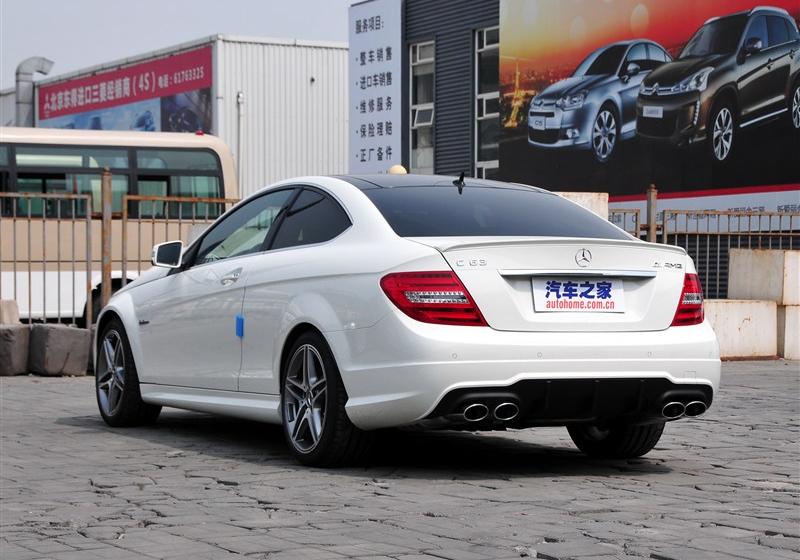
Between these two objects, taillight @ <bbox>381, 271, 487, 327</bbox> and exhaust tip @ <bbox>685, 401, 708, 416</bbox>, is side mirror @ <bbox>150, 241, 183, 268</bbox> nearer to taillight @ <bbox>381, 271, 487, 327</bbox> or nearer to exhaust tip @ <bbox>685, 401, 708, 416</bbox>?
taillight @ <bbox>381, 271, 487, 327</bbox>

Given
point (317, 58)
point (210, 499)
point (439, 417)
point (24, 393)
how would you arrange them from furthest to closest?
point (317, 58), point (24, 393), point (439, 417), point (210, 499)

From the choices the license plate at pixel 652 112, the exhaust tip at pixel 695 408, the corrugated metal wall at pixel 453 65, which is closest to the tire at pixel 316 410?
the exhaust tip at pixel 695 408

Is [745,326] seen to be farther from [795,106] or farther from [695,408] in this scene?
[695,408]

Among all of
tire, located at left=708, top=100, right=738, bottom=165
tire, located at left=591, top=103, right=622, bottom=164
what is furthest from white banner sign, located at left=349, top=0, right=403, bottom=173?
tire, located at left=708, top=100, right=738, bottom=165

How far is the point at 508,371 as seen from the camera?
666 centimetres

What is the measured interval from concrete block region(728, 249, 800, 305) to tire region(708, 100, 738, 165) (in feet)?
27.9

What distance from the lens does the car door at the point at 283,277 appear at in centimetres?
743

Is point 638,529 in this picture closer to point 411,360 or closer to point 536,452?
point 411,360

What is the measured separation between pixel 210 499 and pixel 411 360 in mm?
1068

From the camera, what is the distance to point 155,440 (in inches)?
341

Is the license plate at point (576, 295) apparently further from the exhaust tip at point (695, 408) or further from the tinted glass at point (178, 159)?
the tinted glass at point (178, 159)

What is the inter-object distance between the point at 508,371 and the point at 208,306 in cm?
235

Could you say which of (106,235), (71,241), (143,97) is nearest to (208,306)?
(106,235)

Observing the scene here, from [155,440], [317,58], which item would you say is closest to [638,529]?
[155,440]
